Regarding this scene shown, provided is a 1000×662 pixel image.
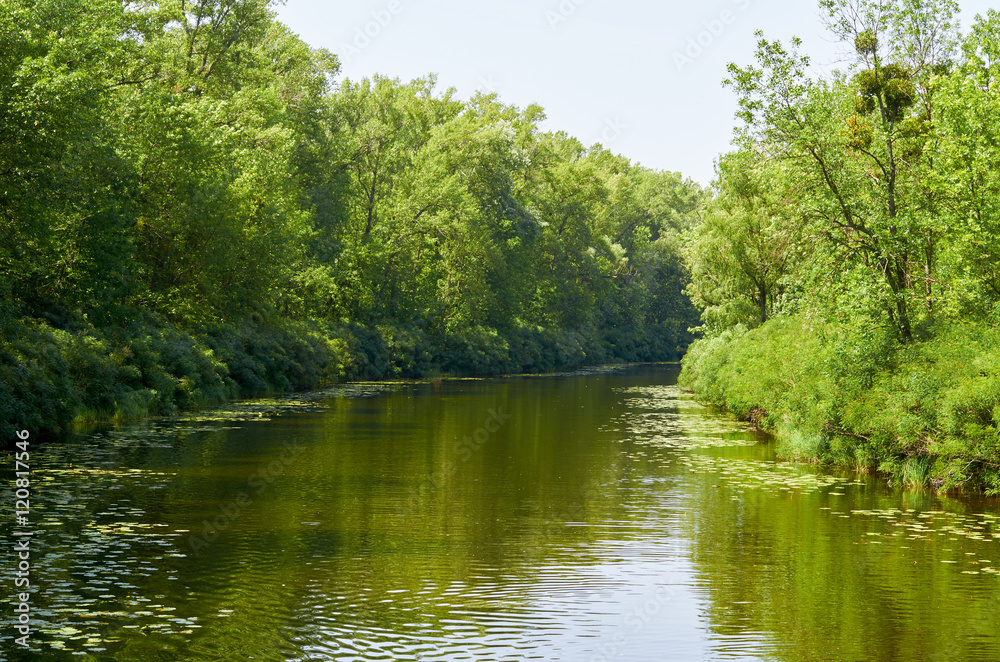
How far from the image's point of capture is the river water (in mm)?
12258

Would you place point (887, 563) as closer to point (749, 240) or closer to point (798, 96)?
point (798, 96)

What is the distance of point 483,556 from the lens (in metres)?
16.8

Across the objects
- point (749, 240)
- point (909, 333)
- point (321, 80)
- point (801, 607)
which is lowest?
point (801, 607)

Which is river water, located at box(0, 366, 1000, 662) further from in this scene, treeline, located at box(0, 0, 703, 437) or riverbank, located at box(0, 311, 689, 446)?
treeline, located at box(0, 0, 703, 437)

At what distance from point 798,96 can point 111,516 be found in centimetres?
2054

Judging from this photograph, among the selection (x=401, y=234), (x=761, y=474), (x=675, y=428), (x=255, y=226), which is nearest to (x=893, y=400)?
(x=761, y=474)

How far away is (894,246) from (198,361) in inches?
1122

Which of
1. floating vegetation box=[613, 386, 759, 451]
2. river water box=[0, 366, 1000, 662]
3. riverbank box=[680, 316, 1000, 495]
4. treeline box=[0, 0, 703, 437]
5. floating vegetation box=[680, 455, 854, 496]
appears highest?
treeline box=[0, 0, 703, 437]

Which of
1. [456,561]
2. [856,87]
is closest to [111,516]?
[456,561]

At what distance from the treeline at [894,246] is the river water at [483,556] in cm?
162

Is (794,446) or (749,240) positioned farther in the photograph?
(749,240)

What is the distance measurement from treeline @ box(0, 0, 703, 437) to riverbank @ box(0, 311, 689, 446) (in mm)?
130

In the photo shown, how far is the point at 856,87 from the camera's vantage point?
29.5m

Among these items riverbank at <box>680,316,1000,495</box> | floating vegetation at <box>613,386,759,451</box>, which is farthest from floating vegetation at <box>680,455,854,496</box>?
floating vegetation at <box>613,386,759,451</box>
